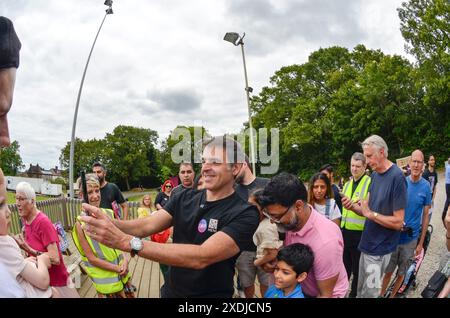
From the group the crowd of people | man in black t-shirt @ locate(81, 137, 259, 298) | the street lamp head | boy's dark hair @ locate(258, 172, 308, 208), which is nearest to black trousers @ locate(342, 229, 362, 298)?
the crowd of people

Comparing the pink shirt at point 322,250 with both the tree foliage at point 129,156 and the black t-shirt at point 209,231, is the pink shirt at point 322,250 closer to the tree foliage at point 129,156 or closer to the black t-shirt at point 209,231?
the black t-shirt at point 209,231

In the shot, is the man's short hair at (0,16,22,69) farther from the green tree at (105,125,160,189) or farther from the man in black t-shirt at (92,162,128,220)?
the green tree at (105,125,160,189)

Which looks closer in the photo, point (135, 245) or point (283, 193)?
point (135, 245)

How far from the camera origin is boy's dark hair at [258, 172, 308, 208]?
1.81 meters

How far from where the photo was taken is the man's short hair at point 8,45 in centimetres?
98

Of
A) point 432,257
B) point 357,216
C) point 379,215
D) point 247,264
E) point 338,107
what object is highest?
point 338,107

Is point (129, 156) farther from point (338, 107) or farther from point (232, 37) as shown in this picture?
point (232, 37)

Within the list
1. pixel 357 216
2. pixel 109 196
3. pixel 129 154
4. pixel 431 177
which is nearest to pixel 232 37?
pixel 431 177

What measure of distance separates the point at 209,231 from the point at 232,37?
9918 mm

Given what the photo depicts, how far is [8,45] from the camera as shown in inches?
39.0

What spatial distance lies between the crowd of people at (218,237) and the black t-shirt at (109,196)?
52.4 inches

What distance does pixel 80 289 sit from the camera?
4496mm

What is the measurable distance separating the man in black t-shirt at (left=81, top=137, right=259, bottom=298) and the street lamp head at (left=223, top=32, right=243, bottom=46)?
9.52 meters

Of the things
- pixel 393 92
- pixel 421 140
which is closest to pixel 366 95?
pixel 393 92
